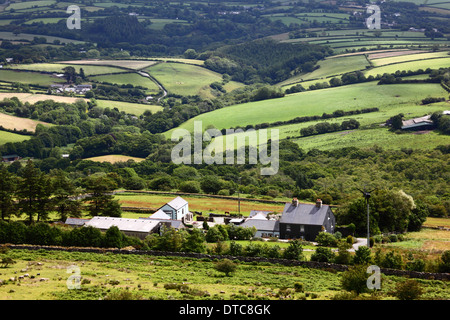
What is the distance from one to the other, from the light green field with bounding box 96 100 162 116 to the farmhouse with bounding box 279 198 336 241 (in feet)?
340

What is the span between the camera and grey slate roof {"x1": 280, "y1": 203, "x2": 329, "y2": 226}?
5872 cm

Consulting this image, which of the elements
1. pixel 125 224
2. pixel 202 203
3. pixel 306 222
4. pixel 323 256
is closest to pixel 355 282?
pixel 323 256

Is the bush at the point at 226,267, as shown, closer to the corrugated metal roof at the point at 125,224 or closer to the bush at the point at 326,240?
the bush at the point at 326,240

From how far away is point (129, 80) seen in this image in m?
181

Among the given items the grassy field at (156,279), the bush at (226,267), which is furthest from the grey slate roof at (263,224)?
the bush at (226,267)

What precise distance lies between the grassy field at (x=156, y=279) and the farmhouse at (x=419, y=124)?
249 feet

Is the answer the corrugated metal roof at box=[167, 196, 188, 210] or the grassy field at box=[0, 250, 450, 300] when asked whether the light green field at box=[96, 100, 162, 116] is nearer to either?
the corrugated metal roof at box=[167, 196, 188, 210]

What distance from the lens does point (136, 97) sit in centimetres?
17200

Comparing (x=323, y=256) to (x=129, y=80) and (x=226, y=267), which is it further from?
(x=129, y=80)

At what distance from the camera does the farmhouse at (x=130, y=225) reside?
56125 millimetres

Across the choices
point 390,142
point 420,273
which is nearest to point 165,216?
point 420,273

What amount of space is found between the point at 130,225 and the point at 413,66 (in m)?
114
